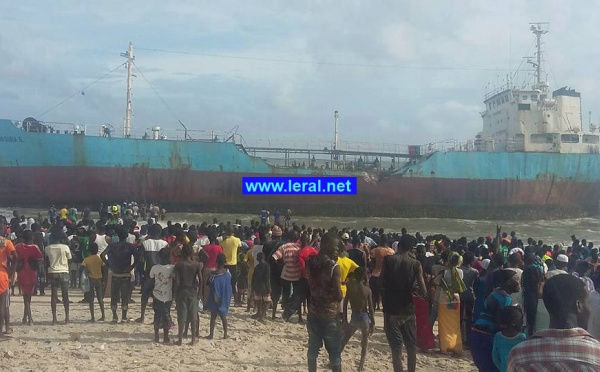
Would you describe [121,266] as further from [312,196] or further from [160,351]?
[312,196]

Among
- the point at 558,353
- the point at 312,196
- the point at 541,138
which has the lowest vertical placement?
the point at 558,353

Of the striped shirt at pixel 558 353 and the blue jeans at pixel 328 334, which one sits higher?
the striped shirt at pixel 558 353

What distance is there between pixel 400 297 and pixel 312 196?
22683 mm

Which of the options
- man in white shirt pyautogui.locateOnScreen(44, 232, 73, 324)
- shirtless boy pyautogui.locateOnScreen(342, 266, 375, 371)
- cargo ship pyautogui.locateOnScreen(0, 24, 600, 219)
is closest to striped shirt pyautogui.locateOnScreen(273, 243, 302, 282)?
shirtless boy pyautogui.locateOnScreen(342, 266, 375, 371)

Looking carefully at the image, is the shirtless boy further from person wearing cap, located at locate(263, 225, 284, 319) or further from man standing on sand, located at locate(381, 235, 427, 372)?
person wearing cap, located at locate(263, 225, 284, 319)

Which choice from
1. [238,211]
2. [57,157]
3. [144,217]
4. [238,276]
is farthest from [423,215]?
[238,276]

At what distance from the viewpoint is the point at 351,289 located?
467cm

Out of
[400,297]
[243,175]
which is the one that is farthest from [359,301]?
[243,175]

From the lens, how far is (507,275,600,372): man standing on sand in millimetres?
1745

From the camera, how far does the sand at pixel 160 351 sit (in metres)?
4.84

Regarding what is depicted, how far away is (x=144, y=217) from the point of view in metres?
20.1

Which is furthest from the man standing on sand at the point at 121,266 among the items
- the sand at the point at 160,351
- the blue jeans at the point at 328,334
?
the blue jeans at the point at 328,334

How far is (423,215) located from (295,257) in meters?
22.0

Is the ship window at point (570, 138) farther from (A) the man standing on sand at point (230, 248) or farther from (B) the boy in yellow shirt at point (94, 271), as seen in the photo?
(B) the boy in yellow shirt at point (94, 271)
